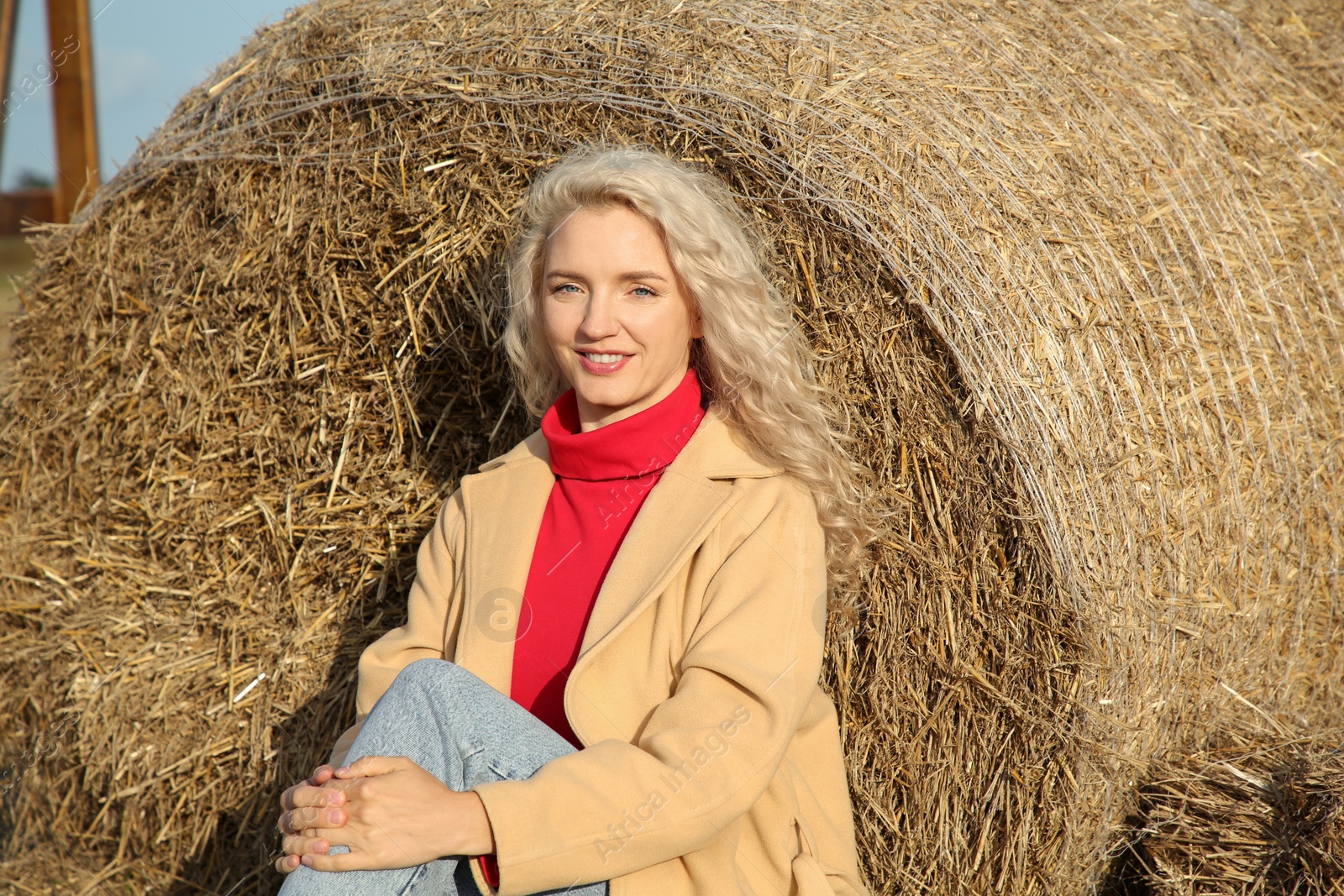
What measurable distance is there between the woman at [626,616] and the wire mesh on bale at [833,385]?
185mm

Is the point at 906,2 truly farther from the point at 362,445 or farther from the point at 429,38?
the point at 362,445

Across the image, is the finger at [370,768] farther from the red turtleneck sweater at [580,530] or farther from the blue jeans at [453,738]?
the red turtleneck sweater at [580,530]

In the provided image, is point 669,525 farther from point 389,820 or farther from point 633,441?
point 389,820

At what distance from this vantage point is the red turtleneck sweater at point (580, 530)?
193 centimetres

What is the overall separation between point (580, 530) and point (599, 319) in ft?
1.25

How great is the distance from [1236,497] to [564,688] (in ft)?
4.30

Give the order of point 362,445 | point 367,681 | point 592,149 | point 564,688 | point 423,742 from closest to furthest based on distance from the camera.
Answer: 1. point 423,742
2. point 564,688
3. point 367,681
4. point 592,149
5. point 362,445

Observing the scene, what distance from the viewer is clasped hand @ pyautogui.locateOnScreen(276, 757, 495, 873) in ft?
4.99

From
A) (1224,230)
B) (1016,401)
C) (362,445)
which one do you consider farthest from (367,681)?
(1224,230)

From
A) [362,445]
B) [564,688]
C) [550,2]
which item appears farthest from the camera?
[362,445]

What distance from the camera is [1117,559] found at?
1.90 meters

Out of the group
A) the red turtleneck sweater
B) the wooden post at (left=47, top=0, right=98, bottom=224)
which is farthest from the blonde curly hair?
the wooden post at (left=47, top=0, right=98, bottom=224)

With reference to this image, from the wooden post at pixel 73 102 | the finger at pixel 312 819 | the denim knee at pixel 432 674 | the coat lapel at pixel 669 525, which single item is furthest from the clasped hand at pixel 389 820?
the wooden post at pixel 73 102

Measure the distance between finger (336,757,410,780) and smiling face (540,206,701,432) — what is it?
693 mm
